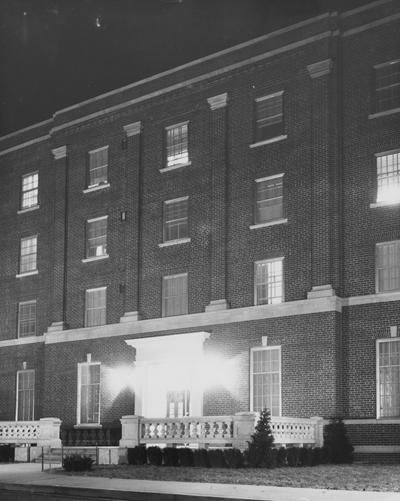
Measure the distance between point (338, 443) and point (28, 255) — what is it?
2166cm

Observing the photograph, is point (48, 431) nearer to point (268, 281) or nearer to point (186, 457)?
point (186, 457)

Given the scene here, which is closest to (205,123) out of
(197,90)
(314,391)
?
(197,90)

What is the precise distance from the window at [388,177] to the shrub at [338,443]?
8.77m

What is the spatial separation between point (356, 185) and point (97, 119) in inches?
596

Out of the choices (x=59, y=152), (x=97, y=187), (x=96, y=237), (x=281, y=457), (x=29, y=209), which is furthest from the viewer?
(x=29, y=209)

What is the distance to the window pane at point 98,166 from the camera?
46.2 metres

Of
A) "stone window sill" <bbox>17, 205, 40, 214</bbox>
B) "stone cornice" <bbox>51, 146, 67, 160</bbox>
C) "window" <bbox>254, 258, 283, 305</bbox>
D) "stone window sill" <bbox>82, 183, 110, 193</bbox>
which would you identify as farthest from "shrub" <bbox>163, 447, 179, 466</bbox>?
"stone window sill" <bbox>17, 205, 40, 214</bbox>

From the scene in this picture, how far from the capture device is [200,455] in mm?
31484

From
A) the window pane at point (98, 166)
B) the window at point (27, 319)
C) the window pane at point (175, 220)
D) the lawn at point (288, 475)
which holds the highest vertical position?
the window pane at point (98, 166)

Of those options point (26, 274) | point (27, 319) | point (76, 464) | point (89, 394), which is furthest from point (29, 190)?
point (76, 464)

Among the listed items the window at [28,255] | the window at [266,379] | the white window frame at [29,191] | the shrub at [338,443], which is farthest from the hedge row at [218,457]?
the white window frame at [29,191]

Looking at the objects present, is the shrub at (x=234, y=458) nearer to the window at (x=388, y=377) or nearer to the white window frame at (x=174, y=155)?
the window at (x=388, y=377)

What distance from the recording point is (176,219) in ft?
140

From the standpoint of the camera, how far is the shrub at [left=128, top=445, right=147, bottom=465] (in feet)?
111
